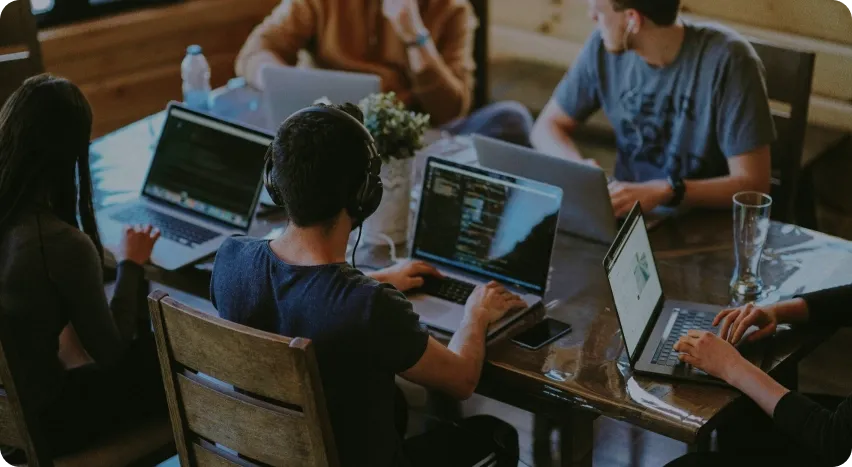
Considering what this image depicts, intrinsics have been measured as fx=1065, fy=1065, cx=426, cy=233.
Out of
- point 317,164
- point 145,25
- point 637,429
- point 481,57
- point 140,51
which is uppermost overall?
point 317,164

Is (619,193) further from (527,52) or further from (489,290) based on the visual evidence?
(527,52)

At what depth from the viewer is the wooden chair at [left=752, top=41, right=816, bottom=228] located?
9.10 feet

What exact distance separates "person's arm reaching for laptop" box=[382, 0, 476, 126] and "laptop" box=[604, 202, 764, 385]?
4.71 feet

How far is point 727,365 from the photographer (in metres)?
1.78

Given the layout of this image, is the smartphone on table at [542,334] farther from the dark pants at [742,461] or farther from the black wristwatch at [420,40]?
the black wristwatch at [420,40]

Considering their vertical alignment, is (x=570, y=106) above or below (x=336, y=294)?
below

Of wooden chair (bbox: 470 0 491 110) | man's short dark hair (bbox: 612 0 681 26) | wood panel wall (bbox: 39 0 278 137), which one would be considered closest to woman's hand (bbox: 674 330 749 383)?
man's short dark hair (bbox: 612 0 681 26)

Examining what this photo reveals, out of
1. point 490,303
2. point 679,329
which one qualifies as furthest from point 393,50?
point 679,329

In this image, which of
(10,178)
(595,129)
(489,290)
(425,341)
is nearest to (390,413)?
(425,341)

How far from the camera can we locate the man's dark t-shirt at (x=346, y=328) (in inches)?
64.0

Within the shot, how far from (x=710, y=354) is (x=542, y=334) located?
325mm

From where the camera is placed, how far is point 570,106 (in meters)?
2.96

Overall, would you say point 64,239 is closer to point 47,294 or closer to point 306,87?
point 47,294

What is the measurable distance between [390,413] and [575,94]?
1.47 metres
